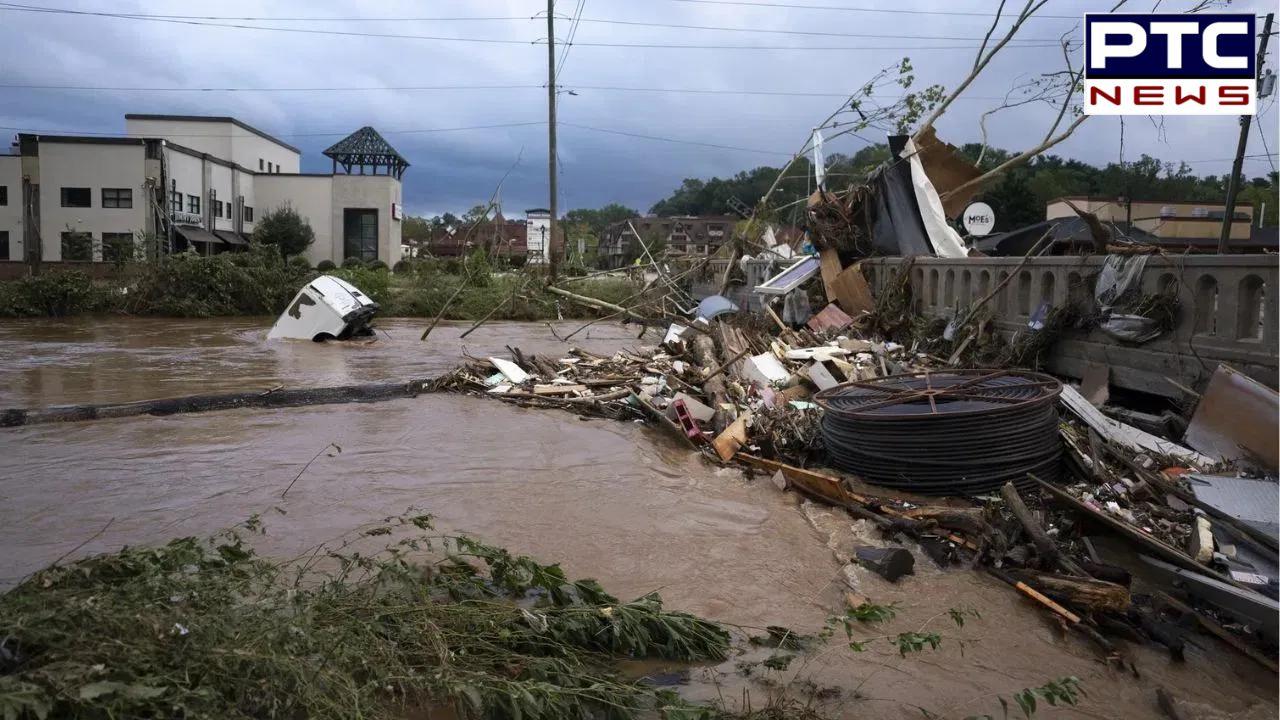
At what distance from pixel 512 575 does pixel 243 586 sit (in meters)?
1.29

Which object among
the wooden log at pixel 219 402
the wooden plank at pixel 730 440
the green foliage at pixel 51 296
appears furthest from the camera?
the green foliage at pixel 51 296

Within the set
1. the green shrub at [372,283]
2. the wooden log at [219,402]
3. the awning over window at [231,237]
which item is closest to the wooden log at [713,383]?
the wooden log at [219,402]

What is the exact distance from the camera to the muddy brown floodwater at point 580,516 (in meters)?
4.46

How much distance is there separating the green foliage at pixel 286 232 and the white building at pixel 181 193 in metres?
1.82

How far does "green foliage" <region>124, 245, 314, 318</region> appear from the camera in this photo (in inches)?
1004

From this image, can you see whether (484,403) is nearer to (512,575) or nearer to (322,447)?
(322,447)

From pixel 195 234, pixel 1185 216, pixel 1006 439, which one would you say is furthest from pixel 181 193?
pixel 1006 439

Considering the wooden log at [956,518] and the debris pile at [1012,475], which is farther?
the wooden log at [956,518]

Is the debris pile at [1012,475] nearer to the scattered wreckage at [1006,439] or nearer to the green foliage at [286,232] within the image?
the scattered wreckage at [1006,439]

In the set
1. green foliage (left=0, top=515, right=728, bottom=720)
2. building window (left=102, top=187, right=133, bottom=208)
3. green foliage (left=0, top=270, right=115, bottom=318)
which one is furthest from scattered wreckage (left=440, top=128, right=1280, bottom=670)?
building window (left=102, top=187, right=133, bottom=208)

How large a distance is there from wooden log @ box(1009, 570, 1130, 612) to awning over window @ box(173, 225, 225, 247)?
1809 inches

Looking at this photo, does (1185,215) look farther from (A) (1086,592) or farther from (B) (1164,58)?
(A) (1086,592)

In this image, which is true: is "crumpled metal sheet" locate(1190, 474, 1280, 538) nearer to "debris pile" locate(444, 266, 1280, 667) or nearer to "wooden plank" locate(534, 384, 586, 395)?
"debris pile" locate(444, 266, 1280, 667)

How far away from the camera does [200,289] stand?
25750mm
